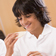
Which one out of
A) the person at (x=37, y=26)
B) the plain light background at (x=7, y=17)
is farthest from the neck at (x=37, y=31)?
the plain light background at (x=7, y=17)

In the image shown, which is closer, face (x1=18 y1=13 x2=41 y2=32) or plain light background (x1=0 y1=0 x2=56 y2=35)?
face (x1=18 y1=13 x2=41 y2=32)

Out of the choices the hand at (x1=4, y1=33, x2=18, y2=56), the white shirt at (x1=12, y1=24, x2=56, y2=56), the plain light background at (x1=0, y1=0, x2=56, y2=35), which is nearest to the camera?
the hand at (x1=4, y1=33, x2=18, y2=56)

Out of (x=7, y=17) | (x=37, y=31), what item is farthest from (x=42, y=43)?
(x=7, y=17)

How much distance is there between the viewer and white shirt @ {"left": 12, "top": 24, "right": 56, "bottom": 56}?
76 cm

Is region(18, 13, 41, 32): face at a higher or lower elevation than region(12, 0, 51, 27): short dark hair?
lower

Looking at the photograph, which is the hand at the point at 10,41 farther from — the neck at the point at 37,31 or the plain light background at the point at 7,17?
the plain light background at the point at 7,17

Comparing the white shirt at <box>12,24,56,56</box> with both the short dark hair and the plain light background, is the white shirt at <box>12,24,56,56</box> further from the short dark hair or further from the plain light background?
the plain light background

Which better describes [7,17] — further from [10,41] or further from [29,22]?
[10,41]

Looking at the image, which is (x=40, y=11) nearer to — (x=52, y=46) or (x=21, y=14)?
(x=21, y=14)

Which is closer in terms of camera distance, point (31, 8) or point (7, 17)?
point (31, 8)

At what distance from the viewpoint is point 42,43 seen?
803 millimetres

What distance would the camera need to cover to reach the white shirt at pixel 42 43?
764mm

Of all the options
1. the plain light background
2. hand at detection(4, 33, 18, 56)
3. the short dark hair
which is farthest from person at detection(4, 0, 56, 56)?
the plain light background

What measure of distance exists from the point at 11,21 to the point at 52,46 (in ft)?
4.10
